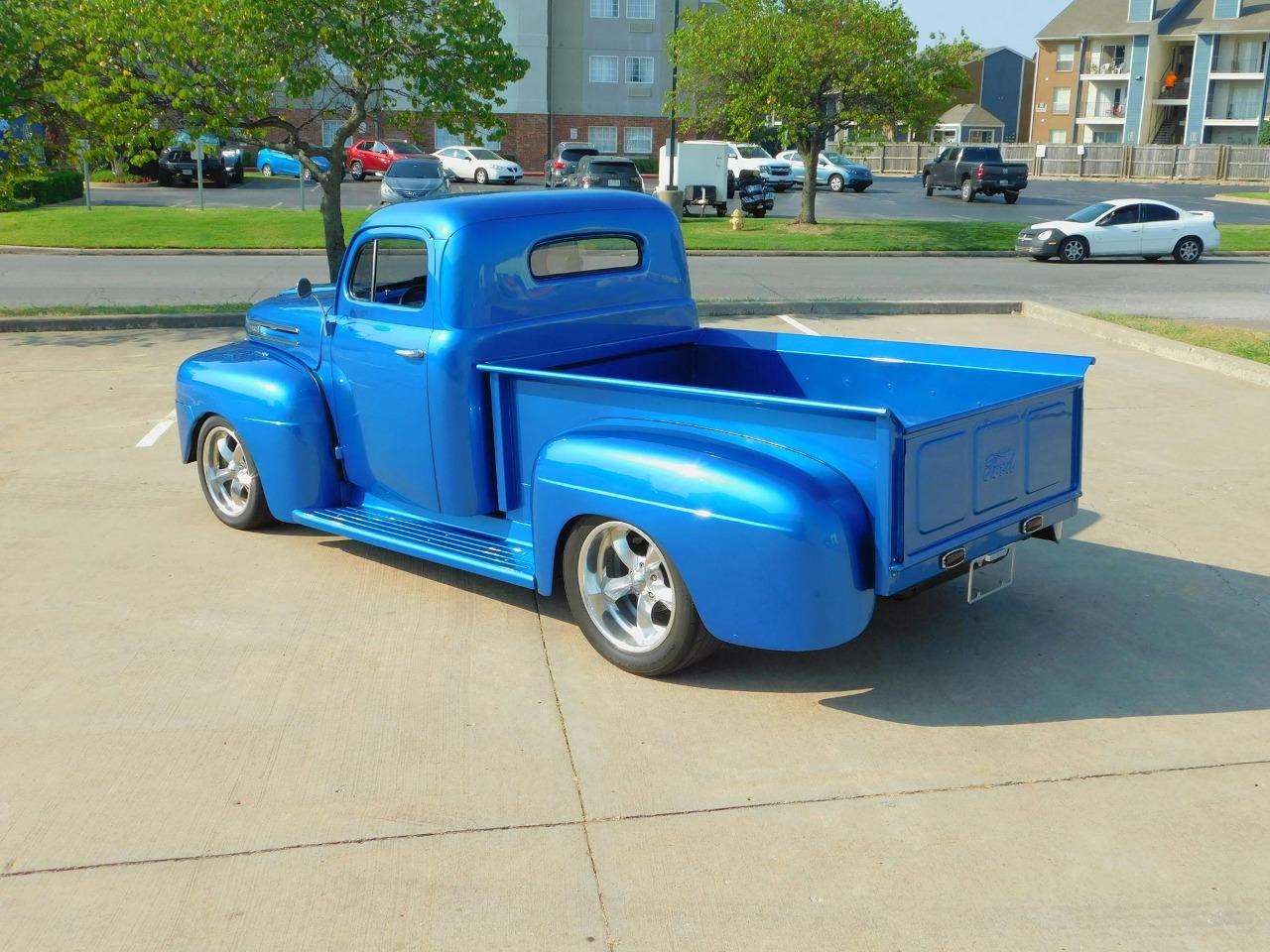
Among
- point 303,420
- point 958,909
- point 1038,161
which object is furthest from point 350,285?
point 1038,161

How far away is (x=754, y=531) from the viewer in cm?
466

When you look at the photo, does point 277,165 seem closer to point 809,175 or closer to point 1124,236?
point 809,175

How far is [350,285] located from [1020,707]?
389 centimetres

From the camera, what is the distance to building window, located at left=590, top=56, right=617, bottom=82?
59156 mm

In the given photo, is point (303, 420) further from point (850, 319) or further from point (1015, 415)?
point (850, 319)

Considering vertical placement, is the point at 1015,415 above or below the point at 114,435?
above

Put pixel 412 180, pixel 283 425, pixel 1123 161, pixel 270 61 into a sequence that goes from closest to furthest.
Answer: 1. pixel 283 425
2. pixel 270 61
3. pixel 412 180
4. pixel 1123 161

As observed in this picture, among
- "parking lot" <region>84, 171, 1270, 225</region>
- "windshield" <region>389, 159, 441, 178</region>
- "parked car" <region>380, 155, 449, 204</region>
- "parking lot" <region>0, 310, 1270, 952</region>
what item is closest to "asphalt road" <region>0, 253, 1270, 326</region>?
"parked car" <region>380, 155, 449, 204</region>

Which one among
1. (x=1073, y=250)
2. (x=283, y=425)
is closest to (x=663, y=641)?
(x=283, y=425)

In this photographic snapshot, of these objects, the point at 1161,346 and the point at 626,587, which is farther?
the point at 1161,346

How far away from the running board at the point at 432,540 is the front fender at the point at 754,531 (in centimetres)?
85

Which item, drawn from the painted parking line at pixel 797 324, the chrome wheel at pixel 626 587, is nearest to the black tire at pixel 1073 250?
the painted parking line at pixel 797 324

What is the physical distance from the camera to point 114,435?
9.51 meters

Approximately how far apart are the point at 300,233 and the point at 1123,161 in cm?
4921
